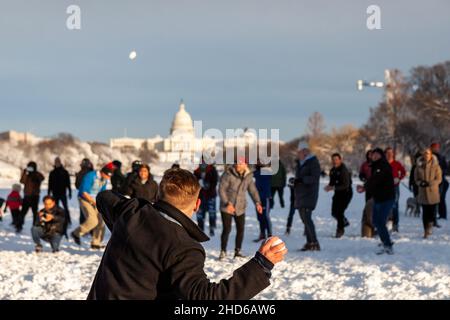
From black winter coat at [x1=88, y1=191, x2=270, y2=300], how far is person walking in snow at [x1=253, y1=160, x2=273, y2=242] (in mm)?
9033

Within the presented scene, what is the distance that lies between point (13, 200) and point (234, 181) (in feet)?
21.5

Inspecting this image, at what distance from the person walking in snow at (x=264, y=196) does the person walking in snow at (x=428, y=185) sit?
8.53ft

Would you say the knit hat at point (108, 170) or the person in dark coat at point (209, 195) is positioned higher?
the knit hat at point (108, 170)

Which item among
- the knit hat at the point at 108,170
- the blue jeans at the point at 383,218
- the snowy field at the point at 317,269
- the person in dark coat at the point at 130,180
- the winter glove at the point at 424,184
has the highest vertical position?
the knit hat at the point at 108,170

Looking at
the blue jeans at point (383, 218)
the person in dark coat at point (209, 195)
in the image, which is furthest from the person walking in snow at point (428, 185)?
the person in dark coat at point (209, 195)

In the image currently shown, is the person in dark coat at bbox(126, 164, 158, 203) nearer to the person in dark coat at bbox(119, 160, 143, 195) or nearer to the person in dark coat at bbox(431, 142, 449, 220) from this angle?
the person in dark coat at bbox(119, 160, 143, 195)

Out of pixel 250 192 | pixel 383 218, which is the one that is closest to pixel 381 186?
pixel 383 218

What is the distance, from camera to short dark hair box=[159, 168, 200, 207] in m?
3.07

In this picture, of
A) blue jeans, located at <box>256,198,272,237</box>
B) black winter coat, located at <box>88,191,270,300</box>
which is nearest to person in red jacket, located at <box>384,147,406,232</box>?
blue jeans, located at <box>256,198,272,237</box>

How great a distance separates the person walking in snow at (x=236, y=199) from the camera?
32.2ft

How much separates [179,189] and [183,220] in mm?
152

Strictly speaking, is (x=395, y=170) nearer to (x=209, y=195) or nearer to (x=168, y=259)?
(x=209, y=195)

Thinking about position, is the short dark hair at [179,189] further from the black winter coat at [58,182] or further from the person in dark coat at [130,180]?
the black winter coat at [58,182]
